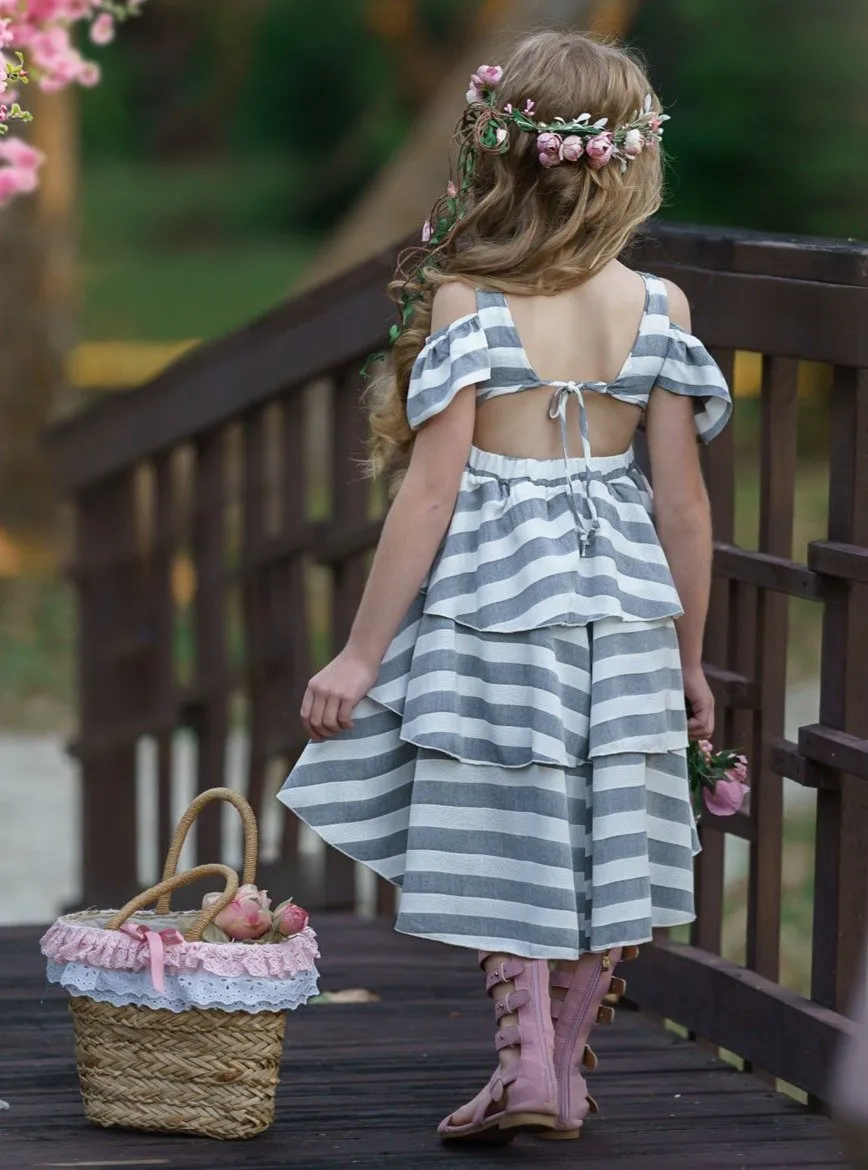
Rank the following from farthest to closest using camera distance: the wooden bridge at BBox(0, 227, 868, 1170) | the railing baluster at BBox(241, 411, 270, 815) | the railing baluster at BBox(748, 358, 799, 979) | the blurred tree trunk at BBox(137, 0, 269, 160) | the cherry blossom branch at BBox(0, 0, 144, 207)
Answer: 1. the blurred tree trunk at BBox(137, 0, 269, 160)
2. the cherry blossom branch at BBox(0, 0, 144, 207)
3. the railing baluster at BBox(241, 411, 270, 815)
4. the railing baluster at BBox(748, 358, 799, 979)
5. the wooden bridge at BBox(0, 227, 868, 1170)

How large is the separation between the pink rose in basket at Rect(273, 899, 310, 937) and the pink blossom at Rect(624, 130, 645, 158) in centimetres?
109

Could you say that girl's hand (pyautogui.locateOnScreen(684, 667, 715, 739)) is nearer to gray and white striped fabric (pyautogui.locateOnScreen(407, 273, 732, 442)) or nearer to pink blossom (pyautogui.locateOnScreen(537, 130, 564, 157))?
gray and white striped fabric (pyautogui.locateOnScreen(407, 273, 732, 442))

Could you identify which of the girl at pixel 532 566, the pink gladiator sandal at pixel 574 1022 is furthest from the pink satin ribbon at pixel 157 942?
the pink gladiator sandal at pixel 574 1022

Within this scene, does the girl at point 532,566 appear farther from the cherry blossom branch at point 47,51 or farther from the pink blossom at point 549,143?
the cherry blossom branch at point 47,51

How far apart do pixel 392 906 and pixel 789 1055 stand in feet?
4.34

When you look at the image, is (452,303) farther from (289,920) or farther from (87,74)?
(87,74)

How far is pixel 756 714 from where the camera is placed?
2.96m

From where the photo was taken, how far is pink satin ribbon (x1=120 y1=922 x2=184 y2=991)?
2441 mm

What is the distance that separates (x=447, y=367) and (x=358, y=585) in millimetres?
1559

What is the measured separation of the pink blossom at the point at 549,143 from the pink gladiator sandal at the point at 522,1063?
1050 mm

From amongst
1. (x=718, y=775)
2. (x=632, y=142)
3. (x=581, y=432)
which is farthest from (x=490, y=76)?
(x=718, y=775)

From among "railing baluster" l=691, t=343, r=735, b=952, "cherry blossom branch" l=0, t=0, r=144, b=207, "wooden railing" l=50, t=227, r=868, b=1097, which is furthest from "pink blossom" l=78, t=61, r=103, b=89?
"railing baluster" l=691, t=343, r=735, b=952

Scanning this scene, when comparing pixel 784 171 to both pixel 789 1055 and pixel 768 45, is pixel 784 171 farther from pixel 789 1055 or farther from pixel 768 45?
pixel 789 1055

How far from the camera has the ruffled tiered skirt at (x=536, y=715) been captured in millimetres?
2455
